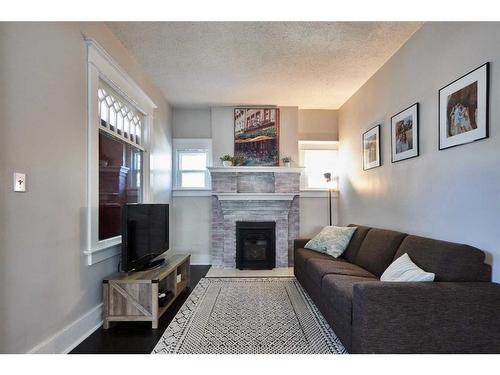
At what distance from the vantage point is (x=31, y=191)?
1784mm

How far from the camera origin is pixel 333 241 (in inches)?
143

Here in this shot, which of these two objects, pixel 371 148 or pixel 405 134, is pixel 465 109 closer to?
pixel 405 134

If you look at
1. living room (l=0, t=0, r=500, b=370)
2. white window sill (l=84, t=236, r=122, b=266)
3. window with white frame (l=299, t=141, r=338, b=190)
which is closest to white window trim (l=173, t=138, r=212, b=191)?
living room (l=0, t=0, r=500, b=370)

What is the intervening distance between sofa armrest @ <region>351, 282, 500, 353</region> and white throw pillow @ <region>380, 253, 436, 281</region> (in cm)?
23

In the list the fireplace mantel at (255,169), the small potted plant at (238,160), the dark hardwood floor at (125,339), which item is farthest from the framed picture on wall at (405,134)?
the dark hardwood floor at (125,339)

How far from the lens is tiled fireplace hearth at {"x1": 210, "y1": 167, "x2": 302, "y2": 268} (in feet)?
15.8

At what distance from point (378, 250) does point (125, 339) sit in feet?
8.00

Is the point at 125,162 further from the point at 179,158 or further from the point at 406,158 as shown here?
the point at 406,158

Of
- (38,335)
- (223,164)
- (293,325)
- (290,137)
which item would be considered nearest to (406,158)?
(293,325)

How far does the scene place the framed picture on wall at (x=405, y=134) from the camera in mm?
2783

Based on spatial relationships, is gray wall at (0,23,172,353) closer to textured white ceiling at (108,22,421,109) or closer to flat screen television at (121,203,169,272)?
flat screen television at (121,203,169,272)

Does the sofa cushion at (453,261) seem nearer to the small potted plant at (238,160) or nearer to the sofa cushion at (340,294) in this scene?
the sofa cushion at (340,294)

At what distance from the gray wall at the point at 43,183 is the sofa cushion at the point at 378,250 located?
2.60m

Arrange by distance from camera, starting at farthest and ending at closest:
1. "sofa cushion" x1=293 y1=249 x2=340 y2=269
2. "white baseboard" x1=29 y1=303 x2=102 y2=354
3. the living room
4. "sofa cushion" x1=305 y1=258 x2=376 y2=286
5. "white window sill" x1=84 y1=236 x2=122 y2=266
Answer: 1. "sofa cushion" x1=293 y1=249 x2=340 y2=269
2. "sofa cushion" x1=305 y1=258 x2=376 y2=286
3. "white window sill" x1=84 y1=236 x2=122 y2=266
4. "white baseboard" x1=29 y1=303 x2=102 y2=354
5. the living room
